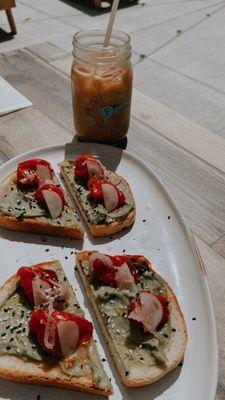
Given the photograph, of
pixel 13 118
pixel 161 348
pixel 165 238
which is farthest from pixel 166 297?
pixel 13 118

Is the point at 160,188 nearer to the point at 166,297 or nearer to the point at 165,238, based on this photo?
the point at 165,238

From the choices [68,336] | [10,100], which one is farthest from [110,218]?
[10,100]

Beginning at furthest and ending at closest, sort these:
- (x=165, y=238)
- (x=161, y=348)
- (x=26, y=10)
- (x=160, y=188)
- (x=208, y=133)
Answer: (x=26, y=10)
(x=208, y=133)
(x=160, y=188)
(x=165, y=238)
(x=161, y=348)

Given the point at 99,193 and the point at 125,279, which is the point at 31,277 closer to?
the point at 125,279

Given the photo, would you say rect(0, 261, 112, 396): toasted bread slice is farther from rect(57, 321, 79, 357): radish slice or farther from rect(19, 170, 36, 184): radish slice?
rect(19, 170, 36, 184): radish slice

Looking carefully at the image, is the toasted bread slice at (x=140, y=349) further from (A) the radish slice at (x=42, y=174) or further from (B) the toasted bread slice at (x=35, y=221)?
(A) the radish slice at (x=42, y=174)

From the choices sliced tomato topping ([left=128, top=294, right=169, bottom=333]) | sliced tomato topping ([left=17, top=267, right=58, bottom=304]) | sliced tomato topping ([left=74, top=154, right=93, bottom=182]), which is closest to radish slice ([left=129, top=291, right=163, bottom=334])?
sliced tomato topping ([left=128, top=294, right=169, bottom=333])

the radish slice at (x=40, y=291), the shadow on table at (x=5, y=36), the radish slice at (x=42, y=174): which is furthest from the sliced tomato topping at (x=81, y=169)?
the shadow on table at (x=5, y=36)
